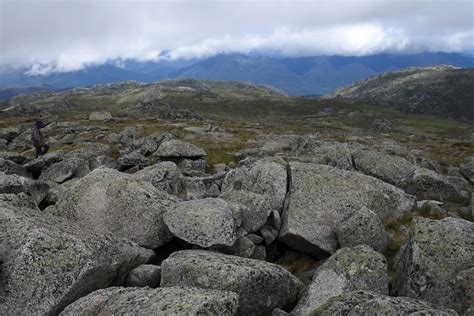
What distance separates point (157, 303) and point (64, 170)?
1095 inches

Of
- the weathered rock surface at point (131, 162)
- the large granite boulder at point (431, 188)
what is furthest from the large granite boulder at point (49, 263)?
the large granite boulder at point (431, 188)

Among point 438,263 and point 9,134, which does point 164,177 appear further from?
point 9,134

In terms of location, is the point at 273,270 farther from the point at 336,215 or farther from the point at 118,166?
the point at 118,166

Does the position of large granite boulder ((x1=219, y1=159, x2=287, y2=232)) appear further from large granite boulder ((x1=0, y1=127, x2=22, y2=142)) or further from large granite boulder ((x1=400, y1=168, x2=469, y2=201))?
large granite boulder ((x1=0, y1=127, x2=22, y2=142))

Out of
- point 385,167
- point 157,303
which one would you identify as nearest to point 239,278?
point 157,303

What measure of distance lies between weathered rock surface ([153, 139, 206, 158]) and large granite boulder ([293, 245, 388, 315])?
2786cm

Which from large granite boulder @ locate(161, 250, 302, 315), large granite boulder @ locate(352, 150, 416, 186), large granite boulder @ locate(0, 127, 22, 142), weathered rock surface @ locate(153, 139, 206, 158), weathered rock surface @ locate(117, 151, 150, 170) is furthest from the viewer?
large granite boulder @ locate(0, 127, 22, 142)

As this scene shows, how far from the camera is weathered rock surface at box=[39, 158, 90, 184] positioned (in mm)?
37375

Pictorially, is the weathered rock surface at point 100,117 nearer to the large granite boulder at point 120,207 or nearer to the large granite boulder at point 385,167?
the large granite boulder at point 385,167

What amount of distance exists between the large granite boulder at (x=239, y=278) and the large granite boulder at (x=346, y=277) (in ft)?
3.31

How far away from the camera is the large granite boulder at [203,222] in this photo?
830 inches

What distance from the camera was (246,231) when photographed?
2434cm

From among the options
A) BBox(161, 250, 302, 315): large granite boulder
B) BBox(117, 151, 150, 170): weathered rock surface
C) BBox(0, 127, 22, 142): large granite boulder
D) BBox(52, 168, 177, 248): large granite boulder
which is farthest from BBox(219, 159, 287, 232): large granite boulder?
BBox(0, 127, 22, 142): large granite boulder

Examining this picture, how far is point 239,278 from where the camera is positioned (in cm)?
1673
